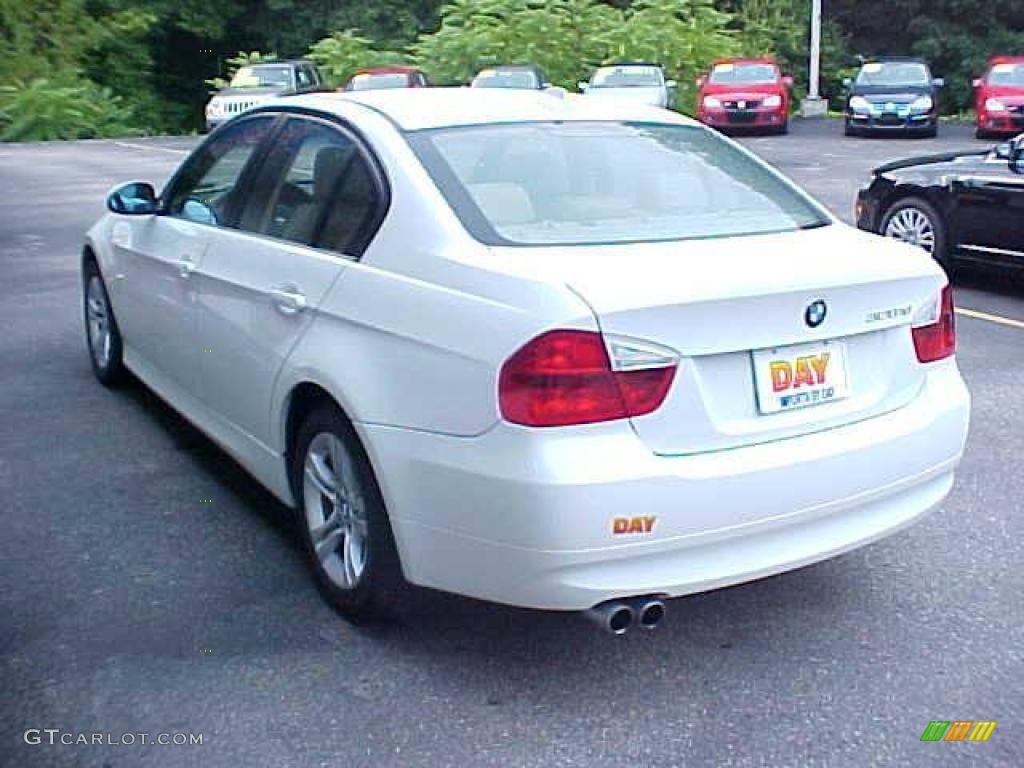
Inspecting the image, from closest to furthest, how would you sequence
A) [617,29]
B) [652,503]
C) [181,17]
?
[652,503] → [617,29] → [181,17]

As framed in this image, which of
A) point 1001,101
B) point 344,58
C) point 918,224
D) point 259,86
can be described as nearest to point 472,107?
point 918,224

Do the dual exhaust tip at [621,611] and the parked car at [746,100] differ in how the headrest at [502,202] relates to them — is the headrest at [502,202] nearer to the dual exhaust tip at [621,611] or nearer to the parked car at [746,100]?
the dual exhaust tip at [621,611]

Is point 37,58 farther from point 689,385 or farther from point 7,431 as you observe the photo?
point 689,385

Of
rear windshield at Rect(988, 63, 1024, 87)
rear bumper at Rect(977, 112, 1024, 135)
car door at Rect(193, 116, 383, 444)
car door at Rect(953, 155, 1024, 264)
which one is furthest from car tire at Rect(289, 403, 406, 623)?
rear windshield at Rect(988, 63, 1024, 87)

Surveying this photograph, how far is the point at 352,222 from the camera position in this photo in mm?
4172

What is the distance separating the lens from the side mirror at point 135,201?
18.9ft

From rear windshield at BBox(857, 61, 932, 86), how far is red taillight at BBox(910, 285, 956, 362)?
24.7m

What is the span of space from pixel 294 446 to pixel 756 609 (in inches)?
60.8

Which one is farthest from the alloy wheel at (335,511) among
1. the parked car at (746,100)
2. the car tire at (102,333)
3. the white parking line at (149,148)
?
the parked car at (746,100)

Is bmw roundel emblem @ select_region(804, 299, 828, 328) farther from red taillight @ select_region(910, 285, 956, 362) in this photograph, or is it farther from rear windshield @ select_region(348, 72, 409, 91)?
rear windshield @ select_region(348, 72, 409, 91)

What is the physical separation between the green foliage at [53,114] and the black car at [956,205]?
80.1 ft

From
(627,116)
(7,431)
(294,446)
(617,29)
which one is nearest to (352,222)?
(294,446)

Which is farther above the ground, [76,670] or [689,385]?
[689,385]

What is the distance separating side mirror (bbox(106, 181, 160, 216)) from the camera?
5758 mm
